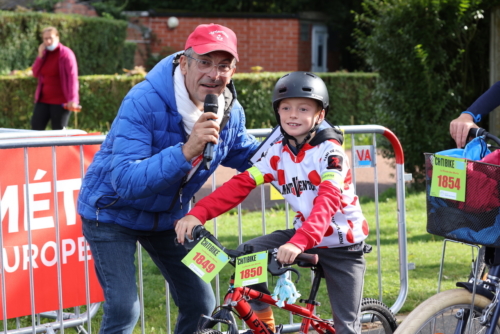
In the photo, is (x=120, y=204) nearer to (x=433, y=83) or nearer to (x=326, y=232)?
(x=326, y=232)

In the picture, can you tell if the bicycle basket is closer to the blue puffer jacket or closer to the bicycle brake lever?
the bicycle brake lever

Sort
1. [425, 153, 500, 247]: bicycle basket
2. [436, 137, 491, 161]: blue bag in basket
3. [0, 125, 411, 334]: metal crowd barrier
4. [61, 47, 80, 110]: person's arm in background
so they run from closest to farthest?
[425, 153, 500, 247]: bicycle basket → [436, 137, 491, 161]: blue bag in basket → [0, 125, 411, 334]: metal crowd barrier → [61, 47, 80, 110]: person's arm in background

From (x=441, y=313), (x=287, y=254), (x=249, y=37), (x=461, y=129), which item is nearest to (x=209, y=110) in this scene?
(x=287, y=254)

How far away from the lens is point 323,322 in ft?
12.9

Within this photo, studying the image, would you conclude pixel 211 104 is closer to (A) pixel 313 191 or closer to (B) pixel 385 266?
(A) pixel 313 191

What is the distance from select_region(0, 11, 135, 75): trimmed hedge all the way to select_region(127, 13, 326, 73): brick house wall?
2920mm

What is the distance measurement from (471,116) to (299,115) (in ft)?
2.71

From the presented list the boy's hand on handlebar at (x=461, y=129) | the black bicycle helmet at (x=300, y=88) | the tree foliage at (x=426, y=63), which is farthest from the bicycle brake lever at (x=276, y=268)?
the tree foliage at (x=426, y=63)

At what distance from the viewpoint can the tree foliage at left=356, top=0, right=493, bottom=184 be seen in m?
9.99

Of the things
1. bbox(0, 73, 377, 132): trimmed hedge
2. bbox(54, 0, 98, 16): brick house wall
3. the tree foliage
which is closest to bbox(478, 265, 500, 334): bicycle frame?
the tree foliage

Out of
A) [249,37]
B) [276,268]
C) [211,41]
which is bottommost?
[276,268]

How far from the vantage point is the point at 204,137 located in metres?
3.24

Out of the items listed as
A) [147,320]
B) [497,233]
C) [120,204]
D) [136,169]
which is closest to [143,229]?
[120,204]

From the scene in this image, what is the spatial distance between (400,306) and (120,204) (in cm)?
267
